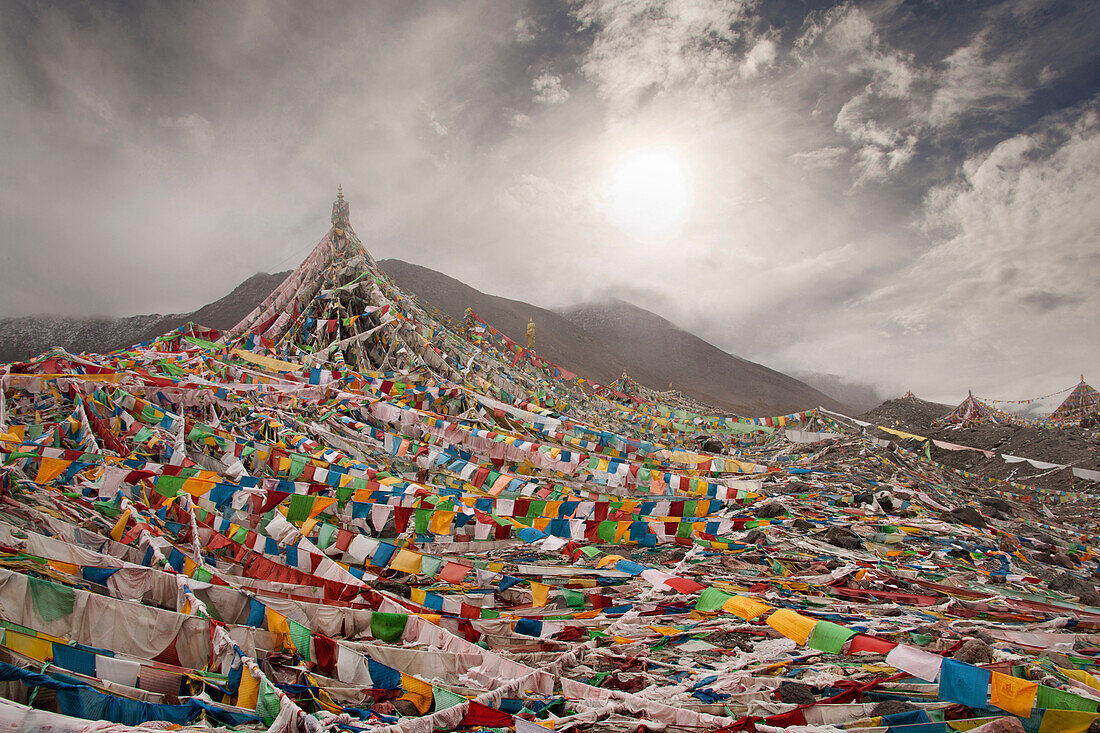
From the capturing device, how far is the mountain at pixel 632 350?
3393 inches

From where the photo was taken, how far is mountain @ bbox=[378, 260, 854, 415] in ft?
283

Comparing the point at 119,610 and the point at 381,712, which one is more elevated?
the point at 119,610

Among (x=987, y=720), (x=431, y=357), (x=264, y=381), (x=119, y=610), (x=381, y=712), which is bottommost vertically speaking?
(x=381, y=712)

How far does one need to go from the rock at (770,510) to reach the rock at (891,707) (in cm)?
797

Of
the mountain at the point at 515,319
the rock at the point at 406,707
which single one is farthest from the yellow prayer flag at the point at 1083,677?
the mountain at the point at 515,319

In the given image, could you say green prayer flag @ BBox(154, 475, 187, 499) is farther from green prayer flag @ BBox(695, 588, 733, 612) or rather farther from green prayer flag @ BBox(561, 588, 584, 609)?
green prayer flag @ BBox(695, 588, 733, 612)

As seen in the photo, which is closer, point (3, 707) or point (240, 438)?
point (3, 707)

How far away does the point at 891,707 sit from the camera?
452 centimetres

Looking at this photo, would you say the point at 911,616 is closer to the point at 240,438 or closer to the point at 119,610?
the point at 119,610

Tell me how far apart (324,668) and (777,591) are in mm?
6189

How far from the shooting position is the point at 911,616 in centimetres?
700

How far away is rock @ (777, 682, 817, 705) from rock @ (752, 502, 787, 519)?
7.78m

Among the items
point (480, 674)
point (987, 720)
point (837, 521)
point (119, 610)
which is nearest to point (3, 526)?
point (119, 610)

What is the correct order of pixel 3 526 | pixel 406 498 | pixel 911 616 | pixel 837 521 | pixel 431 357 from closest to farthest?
1. pixel 3 526
2. pixel 911 616
3. pixel 406 498
4. pixel 837 521
5. pixel 431 357
